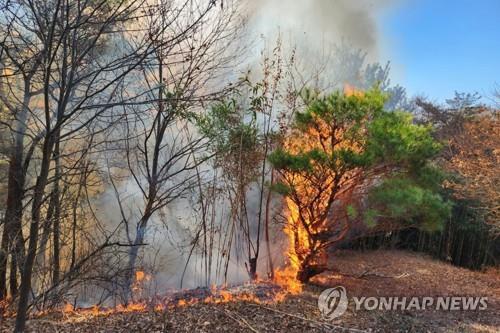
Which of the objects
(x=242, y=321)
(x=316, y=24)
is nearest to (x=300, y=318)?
(x=242, y=321)

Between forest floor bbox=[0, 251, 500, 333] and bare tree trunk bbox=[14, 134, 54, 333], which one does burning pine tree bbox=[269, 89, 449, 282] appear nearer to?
forest floor bbox=[0, 251, 500, 333]

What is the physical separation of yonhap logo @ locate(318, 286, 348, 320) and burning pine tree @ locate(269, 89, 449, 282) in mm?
392

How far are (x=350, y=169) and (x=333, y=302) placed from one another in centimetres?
146

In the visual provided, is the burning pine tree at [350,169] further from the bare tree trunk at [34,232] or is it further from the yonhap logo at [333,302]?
the bare tree trunk at [34,232]

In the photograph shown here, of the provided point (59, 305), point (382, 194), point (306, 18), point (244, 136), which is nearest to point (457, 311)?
point (382, 194)

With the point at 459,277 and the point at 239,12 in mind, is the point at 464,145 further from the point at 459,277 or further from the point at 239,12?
the point at 239,12

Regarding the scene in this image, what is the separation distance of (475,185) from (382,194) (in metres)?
2.57

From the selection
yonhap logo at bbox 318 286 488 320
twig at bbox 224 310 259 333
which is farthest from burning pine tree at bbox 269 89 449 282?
twig at bbox 224 310 259 333

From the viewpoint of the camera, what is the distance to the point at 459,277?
609 cm

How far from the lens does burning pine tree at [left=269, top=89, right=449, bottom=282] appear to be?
3.88 m

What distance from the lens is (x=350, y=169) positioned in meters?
3.92

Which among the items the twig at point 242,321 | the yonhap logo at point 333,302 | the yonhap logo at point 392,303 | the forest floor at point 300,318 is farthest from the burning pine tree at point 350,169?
the twig at point 242,321

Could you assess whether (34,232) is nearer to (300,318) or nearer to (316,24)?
(300,318)

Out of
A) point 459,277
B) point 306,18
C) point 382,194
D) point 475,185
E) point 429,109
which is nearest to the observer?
point 382,194
